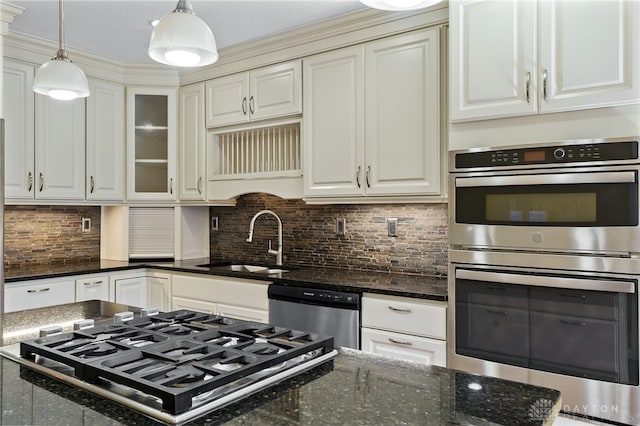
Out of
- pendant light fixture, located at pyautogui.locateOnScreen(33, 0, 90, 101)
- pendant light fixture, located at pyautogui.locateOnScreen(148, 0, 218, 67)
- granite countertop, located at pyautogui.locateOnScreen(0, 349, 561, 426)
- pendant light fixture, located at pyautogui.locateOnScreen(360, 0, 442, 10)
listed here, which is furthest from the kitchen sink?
pendant light fixture, located at pyautogui.locateOnScreen(360, 0, 442, 10)

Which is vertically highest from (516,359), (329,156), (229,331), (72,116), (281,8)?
(281,8)

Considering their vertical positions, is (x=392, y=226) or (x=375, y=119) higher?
(x=375, y=119)

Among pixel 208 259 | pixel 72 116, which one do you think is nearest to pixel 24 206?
pixel 72 116

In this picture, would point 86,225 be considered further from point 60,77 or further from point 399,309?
point 399,309

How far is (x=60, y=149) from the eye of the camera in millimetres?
3631

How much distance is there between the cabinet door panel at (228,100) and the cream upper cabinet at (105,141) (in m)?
0.79

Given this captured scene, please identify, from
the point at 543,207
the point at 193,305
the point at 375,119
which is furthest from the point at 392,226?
the point at 193,305

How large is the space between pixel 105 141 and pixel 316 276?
7.05 feet

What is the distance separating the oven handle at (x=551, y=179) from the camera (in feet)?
6.58

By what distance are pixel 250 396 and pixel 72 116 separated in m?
3.42

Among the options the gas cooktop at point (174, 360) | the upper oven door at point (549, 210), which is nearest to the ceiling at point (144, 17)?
the upper oven door at point (549, 210)

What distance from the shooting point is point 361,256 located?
348 centimetres

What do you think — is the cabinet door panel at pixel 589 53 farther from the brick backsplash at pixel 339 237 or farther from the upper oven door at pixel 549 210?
the brick backsplash at pixel 339 237

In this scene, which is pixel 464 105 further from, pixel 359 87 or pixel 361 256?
pixel 361 256
